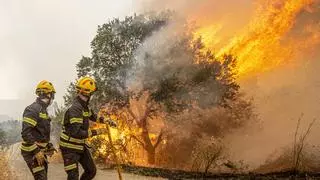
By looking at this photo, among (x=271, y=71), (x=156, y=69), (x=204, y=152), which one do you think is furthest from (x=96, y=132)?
(x=271, y=71)

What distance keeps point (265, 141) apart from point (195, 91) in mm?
5402

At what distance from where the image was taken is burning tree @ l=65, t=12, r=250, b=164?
67.5ft

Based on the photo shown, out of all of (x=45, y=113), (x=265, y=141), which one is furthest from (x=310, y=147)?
(x=45, y=113)

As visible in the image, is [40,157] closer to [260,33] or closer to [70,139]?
[70,139]

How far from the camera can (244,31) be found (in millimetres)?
22672

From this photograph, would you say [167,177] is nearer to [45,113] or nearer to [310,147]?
[45,113]

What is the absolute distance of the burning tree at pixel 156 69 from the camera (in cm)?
2058

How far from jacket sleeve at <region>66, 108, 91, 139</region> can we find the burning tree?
40.1 feet

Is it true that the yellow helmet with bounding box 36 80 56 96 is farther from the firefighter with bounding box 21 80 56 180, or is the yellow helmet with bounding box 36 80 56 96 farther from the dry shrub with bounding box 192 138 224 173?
the dry shrub with bounding box 192 138 224 173

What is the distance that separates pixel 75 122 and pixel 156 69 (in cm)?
1259

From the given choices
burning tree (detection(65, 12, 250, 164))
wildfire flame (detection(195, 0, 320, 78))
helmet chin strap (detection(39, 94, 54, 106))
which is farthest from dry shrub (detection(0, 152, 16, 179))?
wildfire flame (detection(195, 0, 320, 78))

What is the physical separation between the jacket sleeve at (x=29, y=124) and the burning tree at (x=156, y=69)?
40.4 feet

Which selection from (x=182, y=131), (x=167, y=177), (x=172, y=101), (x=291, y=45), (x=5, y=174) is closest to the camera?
(x=5, y=174)

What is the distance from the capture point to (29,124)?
8164 mm
